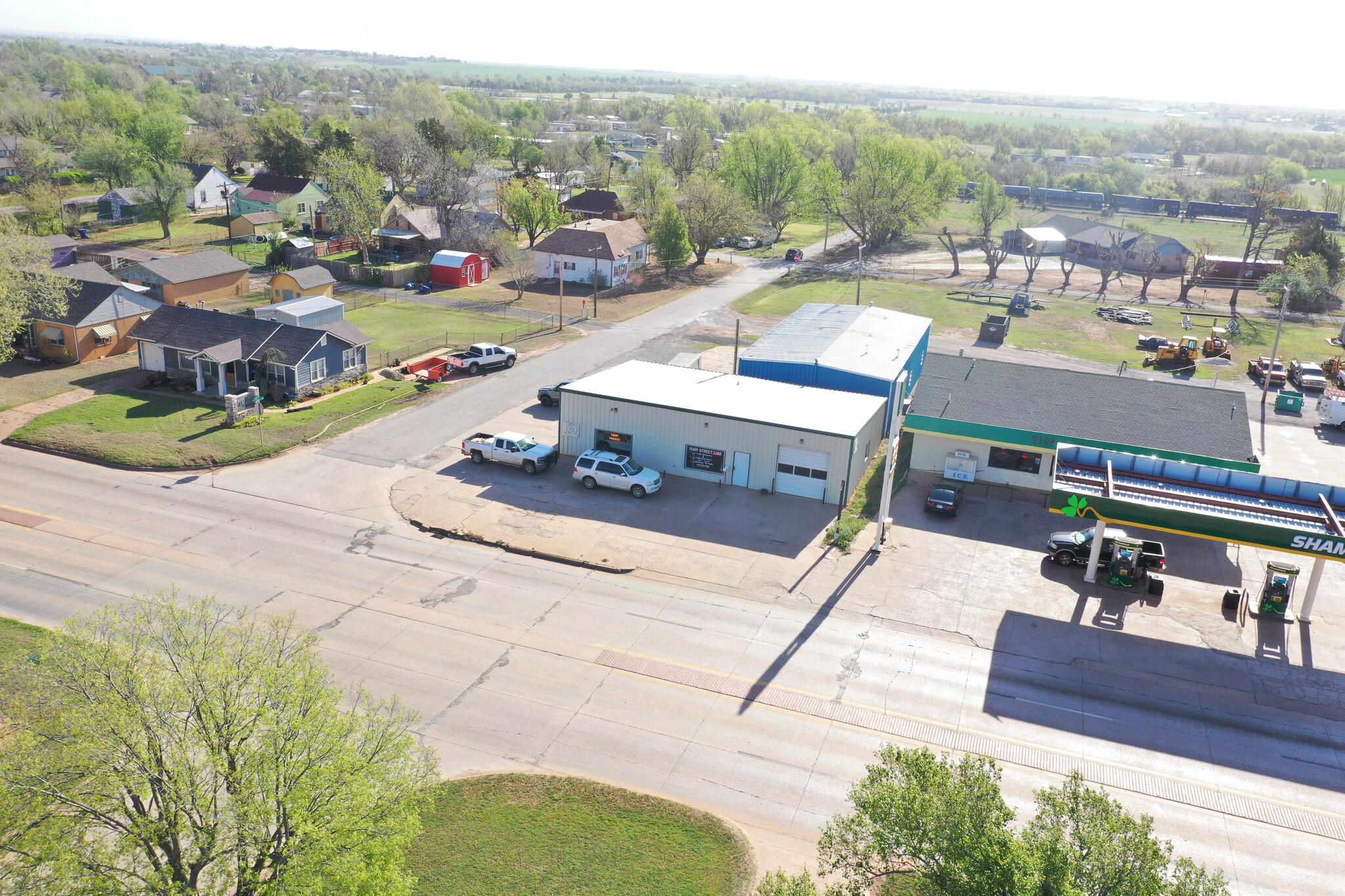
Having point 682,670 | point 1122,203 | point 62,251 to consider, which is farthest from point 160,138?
point 1122,203

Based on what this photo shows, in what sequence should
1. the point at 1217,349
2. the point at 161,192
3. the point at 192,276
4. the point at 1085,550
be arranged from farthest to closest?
the point at 161,192 → the point at 1217,349 → the point at 192,276 → the point at 1085,550

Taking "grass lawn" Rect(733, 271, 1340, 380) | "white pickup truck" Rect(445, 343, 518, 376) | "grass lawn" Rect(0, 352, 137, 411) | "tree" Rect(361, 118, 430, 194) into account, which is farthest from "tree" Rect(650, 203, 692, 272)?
"grass lawn" Rect(0, 352, 137, 411)

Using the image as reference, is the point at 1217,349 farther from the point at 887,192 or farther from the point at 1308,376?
the point at 887,192

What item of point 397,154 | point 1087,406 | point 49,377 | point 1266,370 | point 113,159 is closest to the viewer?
point 1087,406

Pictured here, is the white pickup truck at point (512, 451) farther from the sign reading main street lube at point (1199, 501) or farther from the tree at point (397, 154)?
the tree at point (397, 154)

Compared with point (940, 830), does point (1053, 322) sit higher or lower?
lower

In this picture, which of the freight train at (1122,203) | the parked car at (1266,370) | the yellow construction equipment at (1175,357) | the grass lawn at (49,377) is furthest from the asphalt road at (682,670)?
the freight train at (1122,203)
